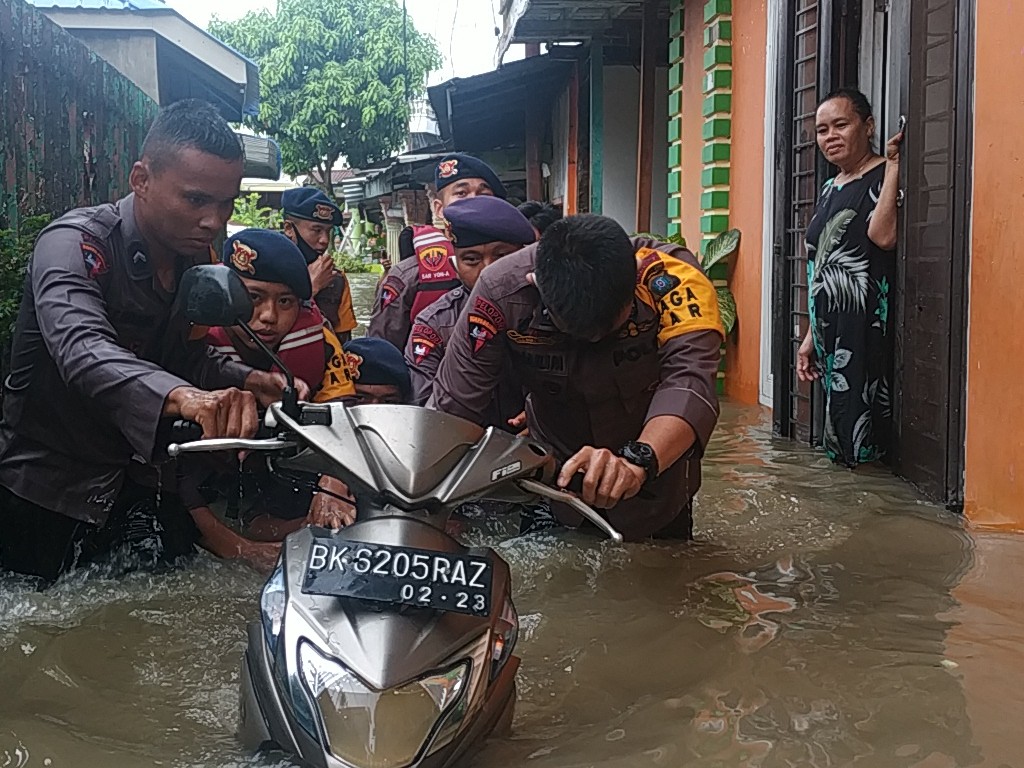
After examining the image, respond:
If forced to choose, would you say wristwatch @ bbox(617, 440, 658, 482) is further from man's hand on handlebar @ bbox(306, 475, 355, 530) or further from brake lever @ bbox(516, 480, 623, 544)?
man's hand on handlebar @ bbox(306, 475, 355, 530)

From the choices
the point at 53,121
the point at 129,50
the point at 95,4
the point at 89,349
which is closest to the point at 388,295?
the point at 53,121

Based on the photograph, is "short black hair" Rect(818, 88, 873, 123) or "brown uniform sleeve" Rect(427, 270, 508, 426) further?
"short black hair" Rect(818, 88, 873, 123)

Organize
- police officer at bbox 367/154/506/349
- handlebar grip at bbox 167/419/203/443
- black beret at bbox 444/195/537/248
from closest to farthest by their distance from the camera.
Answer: handlebar grip at bbox 167/419/203/443, black beret at bbox 444/195/537/248, police officer at bbox 367/154/506/349

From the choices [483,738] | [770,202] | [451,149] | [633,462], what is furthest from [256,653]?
[451,149]

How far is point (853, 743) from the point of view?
266 centimetres

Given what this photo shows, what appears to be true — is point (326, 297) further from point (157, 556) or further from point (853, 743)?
point (853, 743)

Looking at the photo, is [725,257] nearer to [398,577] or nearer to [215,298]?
[215,298]

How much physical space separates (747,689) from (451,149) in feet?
53.4

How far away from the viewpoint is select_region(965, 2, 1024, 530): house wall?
4344 millimetres

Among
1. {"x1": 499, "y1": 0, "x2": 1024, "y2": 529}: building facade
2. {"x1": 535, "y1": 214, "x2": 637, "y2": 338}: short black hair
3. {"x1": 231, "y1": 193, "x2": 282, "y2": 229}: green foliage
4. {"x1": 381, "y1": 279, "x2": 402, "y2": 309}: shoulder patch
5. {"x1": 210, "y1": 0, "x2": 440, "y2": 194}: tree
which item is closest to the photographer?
{"x1": 535, "y1": 214, "x2": 637, "y2": 338}: short black hair

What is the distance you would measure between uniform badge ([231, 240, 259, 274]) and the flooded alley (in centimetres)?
106

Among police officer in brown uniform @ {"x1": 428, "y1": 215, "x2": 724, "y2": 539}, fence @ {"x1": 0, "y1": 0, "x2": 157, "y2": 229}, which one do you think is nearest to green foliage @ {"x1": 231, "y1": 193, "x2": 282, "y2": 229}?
fence @ {"x1": 0, "y1": 0, "x2": 157, "y2": 229}

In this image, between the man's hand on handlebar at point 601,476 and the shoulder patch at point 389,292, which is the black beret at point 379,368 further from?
the man's hand on handlebar at point 601,476

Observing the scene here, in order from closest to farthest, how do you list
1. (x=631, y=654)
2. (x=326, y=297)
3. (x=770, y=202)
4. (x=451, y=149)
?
(x=631, y=654)
(x=326, y=297)
(x=770, y=202)
(x=451, y=149)
